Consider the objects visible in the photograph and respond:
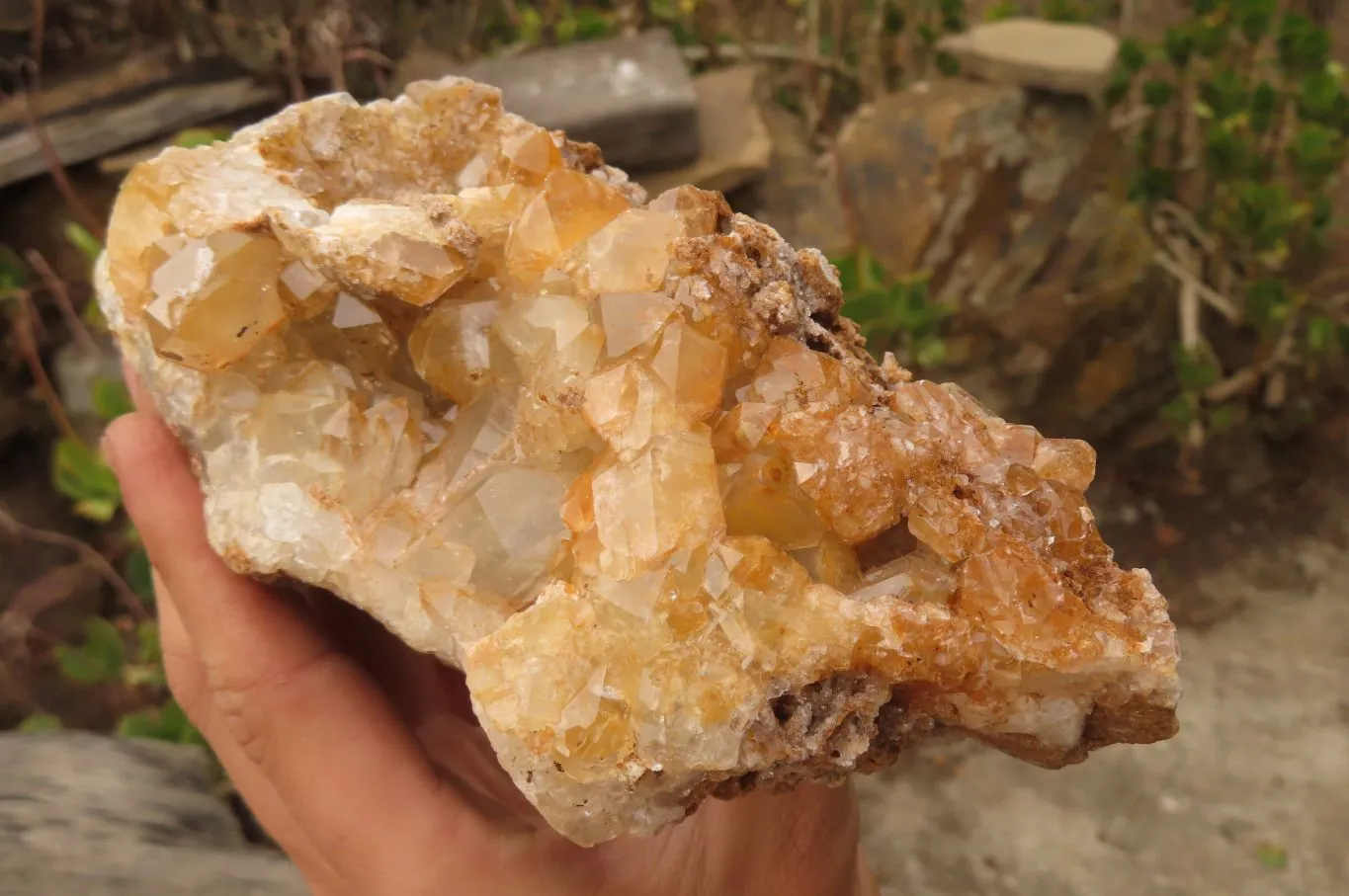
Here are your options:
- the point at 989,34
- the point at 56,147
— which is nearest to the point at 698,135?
the point at 989,34

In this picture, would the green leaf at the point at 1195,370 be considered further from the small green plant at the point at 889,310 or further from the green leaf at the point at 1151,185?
the small green plant at the point at 889,310

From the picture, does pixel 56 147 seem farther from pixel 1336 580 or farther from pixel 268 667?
pixel 1336 580

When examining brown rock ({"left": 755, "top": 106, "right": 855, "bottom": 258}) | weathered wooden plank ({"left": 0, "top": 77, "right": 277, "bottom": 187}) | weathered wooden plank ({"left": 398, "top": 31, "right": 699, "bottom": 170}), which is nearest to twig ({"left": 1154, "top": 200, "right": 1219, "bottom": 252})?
brown rock ({"left": 755, "top": 106, "right": 855, "bottom": 258})

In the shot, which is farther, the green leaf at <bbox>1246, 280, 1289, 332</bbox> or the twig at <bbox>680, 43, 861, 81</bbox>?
Answer: the twig at <bbox>680, 43, 861, 81</bbox>

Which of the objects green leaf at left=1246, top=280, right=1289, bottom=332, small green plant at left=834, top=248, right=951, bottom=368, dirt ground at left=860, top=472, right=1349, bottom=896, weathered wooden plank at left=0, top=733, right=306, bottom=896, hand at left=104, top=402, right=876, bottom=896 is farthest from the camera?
green leaf at left=1246, top=280, right=1289, bottom=332

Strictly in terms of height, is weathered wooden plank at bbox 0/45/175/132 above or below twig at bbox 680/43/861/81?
above

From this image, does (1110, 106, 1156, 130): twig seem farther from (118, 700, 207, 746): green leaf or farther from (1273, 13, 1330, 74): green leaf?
(118, 700, 207, 746): green leaf

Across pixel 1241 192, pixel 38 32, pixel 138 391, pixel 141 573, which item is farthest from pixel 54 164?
pixel 1241 192
